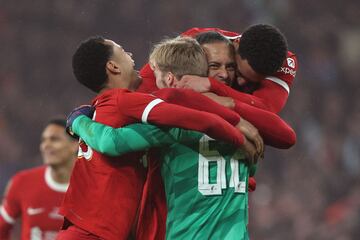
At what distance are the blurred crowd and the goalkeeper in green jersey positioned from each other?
6.00 m

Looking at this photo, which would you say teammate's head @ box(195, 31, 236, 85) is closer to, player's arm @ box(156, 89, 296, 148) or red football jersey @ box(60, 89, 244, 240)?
player's arm @ box(156, 89, 296, 148)

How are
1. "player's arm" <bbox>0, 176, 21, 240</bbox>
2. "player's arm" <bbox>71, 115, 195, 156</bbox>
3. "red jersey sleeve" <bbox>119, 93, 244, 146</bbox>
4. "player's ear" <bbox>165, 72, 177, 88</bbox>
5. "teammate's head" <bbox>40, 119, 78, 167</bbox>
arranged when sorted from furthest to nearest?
"teammate's head" <bbox>40, 119, 78, 167</bbox> < "player's arm" <bbox>0, 176, 21, 240</bbox> < "player's ear" <bbox>165, 72, 177, 88</bbox> < "player's arm" <bbox>71, 115, 195, 156</bbox> < "red jersey sleeve" <bbox>119, 93, 244, 146</bbox>

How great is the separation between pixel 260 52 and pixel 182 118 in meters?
0.54

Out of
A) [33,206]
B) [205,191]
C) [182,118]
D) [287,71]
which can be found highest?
[287,71]

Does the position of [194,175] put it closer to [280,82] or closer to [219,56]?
[219,56]

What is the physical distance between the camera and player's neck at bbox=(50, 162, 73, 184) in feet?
21.9

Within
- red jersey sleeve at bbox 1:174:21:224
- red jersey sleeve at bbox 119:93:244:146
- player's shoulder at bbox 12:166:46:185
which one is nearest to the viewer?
red jersey sleeve at bbox 119:93:244:146

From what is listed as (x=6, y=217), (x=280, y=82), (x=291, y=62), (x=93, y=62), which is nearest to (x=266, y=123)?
(x=280, y=82)

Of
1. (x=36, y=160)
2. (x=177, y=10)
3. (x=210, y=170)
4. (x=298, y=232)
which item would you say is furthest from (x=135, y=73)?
(x=177, y=10)

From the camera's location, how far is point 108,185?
364cm

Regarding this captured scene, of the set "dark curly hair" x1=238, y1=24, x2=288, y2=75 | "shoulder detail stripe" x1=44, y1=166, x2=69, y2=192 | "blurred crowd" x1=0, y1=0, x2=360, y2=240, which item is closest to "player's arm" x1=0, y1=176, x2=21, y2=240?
"shoulder detail stripe" x1=44, y1=166, x2=69, y2=192

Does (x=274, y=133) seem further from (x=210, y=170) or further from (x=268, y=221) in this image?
(x=268, y=221)

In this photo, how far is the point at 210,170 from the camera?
354cm

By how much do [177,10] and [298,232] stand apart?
3.78 meters
